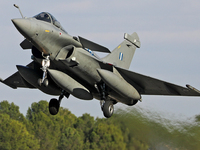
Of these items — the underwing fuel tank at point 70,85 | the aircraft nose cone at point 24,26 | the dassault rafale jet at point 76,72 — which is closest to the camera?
the aircraft nose cone at point 24,26

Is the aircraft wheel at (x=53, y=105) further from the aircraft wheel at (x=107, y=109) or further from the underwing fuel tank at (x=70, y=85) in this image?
the aircraft wheel at (x=107, y=109)

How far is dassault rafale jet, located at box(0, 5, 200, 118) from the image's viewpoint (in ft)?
37.8

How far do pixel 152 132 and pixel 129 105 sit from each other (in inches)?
56.5

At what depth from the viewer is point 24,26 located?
10828mm

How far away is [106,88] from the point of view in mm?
13133

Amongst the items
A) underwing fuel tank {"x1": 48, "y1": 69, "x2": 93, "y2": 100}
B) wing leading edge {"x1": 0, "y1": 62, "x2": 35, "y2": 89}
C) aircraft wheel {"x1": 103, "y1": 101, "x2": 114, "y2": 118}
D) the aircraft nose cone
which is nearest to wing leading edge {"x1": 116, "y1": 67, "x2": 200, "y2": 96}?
aircraft wheel {"x1": 103, "y1": 101, "x2": 114, "y2": 118}

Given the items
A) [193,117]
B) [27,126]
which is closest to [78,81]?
[193,117]

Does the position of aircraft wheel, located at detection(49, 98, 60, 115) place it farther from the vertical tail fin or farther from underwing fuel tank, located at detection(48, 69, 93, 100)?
the vertical tail fin

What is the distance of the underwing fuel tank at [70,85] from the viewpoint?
11.8 metres

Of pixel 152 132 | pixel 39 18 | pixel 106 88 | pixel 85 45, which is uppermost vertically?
pixel 39 18

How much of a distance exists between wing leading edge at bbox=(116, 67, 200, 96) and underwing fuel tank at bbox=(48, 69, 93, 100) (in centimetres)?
144

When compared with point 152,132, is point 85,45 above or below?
above

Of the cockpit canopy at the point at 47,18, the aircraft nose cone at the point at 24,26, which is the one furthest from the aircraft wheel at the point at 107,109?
the aircraft nose cone at the point at 24,26

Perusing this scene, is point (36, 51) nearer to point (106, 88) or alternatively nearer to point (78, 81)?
point (78, 81)
